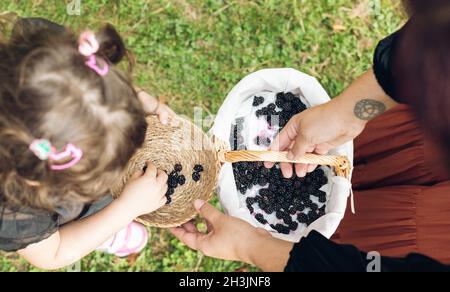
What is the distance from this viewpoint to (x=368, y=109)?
1.61 metres

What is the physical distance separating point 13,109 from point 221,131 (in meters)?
0.85

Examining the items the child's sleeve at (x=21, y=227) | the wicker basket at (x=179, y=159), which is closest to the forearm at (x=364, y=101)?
the wicker basket at (x=179, y=159)

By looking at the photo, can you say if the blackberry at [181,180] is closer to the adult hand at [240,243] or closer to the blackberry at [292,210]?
the adult hand at [240,243]

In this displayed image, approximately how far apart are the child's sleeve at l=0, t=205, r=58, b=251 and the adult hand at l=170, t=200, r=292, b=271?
58 cm

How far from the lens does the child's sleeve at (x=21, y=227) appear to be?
149cm

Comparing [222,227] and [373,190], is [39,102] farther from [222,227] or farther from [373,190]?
[373,190]

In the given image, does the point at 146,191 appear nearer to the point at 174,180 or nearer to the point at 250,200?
the point at 174,180

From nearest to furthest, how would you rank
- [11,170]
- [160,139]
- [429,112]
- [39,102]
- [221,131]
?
1. [429,112]
2. [39,102]
3. [11,170]
4. [221,131]
5. [160,139]

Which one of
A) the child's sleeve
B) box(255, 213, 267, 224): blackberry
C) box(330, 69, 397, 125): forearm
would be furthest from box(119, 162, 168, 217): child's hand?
box(330, 69, 397, 125): forearm

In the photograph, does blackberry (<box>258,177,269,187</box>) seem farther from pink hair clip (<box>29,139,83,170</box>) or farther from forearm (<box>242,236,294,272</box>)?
pink hair clip (<box>29,139,83,170</box>)

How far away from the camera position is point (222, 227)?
5.88ft

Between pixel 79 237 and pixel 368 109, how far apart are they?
3.56 ft

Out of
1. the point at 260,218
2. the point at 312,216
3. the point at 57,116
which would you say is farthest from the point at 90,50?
the point at 312,216
